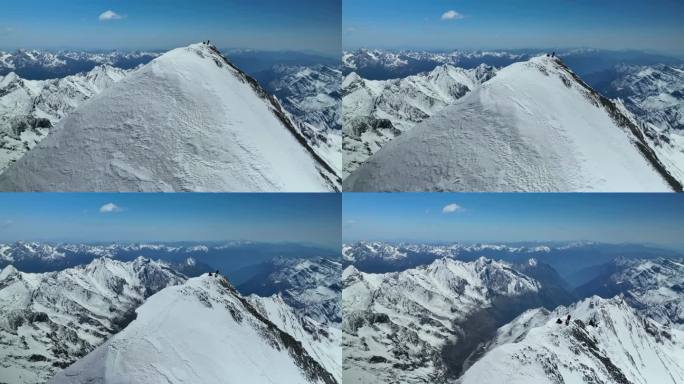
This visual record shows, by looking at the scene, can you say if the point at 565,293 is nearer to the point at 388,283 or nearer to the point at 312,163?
the point at 388,283

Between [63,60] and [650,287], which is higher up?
[63,60]

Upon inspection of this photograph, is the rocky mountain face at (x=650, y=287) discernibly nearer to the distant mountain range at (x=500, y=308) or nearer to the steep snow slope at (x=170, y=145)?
the distant mountain range at (x=500, y=308)

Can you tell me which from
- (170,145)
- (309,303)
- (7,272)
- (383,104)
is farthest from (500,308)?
(7,272)

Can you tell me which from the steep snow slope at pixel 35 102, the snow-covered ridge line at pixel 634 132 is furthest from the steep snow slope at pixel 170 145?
the snow-covered ridge line at pixel 634 132

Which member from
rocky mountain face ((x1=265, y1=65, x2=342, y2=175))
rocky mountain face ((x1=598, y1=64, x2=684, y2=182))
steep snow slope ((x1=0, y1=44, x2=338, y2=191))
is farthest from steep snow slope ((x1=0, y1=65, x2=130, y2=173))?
rocky mountain face ((x1=598, y1=64, x2=684, y2=182))

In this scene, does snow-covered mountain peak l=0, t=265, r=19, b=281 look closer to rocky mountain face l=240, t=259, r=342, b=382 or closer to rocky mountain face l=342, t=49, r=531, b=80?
rocky mountain face l=240, t=259, r=342, b=382

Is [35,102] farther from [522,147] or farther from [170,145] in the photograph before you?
[522,147]
